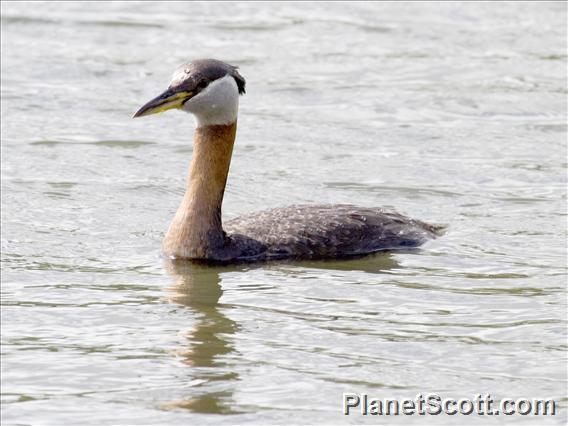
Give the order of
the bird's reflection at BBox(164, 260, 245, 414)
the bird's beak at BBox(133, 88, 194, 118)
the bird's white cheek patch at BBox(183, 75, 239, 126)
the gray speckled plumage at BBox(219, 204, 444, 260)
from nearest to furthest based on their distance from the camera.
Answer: the bird's reflection at BBox(164, 260, 245, 414), the bird's beak at BBox(133, 88, 194, 118), the bird's white cheek patch at BBox(183, 75, 239, 126), the gray speckled plumage at BBox(219, 204, 444, 260)

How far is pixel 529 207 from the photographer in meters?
14.1

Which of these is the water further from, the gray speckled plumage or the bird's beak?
the bird's beak

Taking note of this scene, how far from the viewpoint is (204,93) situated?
12.2 m

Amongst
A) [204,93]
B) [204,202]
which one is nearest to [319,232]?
[204,202]

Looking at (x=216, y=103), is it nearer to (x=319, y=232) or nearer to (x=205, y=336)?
(x=319, y=232)

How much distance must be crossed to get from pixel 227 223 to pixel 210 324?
2.25m

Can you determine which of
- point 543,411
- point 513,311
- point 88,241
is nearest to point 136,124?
point 88,241

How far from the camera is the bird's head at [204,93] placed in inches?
474

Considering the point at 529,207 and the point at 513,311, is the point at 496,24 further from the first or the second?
the point at 513,311

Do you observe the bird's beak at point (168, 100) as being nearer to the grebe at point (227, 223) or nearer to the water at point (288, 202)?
the grebe at point (227, 223)

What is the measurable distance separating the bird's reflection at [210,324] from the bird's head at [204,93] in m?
1.21

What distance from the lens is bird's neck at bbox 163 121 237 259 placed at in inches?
484

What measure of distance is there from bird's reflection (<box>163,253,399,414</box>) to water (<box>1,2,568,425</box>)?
0.02 metres

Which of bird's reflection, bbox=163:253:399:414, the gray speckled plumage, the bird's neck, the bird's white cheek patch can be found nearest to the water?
bird's reflection, bbox=163:253:399:414
